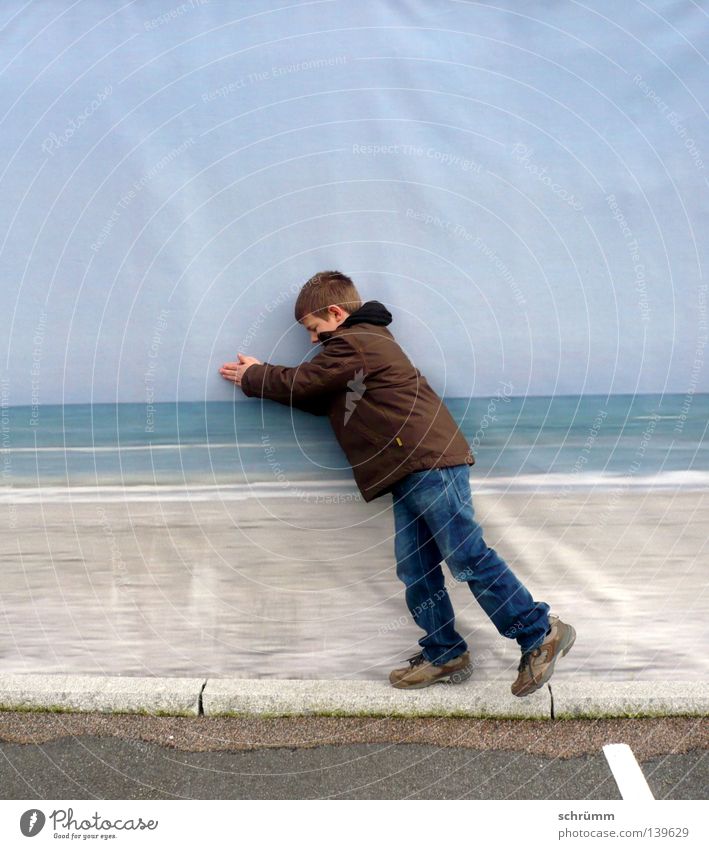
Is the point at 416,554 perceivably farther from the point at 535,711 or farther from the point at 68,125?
the point at 68,125

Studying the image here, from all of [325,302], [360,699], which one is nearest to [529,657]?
[360,699]

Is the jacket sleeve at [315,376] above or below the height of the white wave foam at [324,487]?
above

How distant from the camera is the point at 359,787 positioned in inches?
124

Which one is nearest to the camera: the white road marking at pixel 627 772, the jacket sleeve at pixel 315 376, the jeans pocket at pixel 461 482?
the white road marking at pixel 627 772

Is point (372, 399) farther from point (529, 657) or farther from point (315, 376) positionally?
point (529, 657)

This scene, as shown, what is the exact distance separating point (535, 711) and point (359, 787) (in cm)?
81

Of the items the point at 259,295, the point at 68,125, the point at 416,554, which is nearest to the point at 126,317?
the point at 259,295

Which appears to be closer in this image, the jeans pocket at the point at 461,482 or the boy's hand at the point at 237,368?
the jeans pocket at the point at 461,482

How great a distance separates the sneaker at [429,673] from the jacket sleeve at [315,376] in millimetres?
1185

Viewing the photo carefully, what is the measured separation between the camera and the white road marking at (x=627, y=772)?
9.98ft

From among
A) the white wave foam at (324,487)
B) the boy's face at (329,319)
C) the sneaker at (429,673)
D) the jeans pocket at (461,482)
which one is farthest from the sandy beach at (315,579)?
the boy's face at (329,319)

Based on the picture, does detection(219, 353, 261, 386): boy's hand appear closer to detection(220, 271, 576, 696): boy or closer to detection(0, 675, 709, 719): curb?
detection(220, 271, 576, 696): boy

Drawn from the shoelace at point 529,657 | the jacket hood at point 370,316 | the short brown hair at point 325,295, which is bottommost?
the shoelace at point 529,657

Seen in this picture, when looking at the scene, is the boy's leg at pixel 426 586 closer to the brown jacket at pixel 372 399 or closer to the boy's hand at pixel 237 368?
the brown jacket at pixel 372 399
